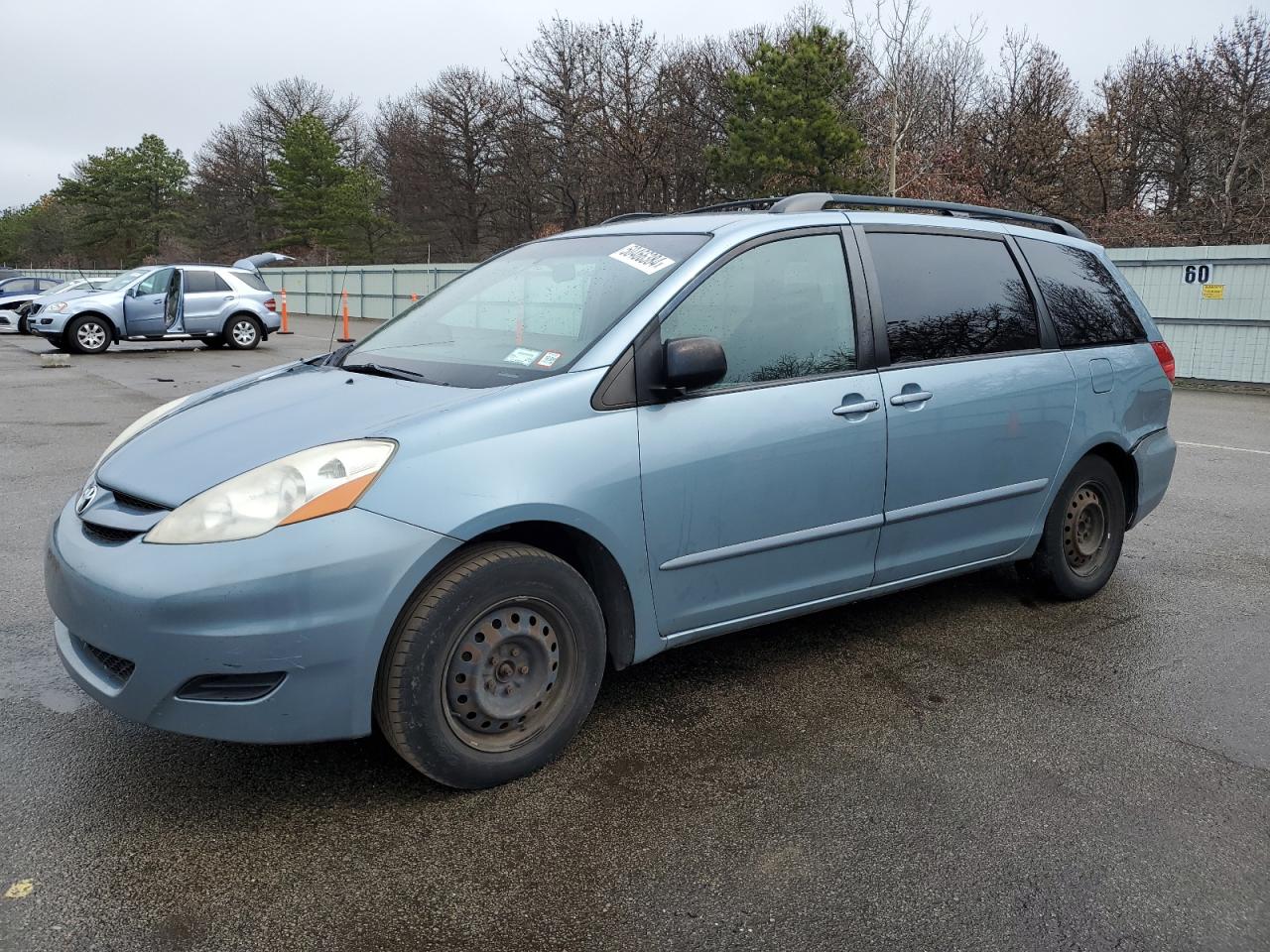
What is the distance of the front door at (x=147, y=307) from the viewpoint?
18703mm

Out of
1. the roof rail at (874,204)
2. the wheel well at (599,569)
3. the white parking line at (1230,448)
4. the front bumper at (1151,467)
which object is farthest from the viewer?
the white parking line at (1230,448)

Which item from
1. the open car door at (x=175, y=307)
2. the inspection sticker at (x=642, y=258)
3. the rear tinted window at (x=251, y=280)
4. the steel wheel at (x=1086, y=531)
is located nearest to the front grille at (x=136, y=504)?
the inspection sticker at (x=642, y=258)

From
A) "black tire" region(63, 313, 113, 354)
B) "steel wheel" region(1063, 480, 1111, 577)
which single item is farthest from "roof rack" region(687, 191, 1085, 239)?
"black tire" region(63, 313, 113, 354)

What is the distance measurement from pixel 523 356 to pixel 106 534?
130 cm

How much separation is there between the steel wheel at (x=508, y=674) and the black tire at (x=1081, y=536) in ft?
8.31

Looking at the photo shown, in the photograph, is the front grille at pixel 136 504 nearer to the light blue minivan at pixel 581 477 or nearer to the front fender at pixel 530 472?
the light blue minivan at pixel 581 477

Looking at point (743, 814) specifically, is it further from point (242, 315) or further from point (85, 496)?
point (242, 315)

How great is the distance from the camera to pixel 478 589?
2.76 metres

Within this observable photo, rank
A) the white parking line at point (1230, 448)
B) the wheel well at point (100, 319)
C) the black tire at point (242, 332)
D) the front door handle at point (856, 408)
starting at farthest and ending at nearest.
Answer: the black tire at point (242, 332)
the wheel well at point (100, 319)
the white parking line at point (1230, 448)
the front door handle at point (856, 408)

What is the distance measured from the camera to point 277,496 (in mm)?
2646

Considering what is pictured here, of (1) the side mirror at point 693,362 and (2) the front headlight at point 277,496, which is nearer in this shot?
(2) the front headlight at point 277,496

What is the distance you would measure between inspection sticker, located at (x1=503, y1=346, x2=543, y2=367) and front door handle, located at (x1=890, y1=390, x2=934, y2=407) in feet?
4.39

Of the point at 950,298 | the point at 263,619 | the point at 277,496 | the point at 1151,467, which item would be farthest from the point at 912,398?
the point at 263,619

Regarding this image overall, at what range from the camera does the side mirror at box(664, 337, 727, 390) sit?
3076mm
